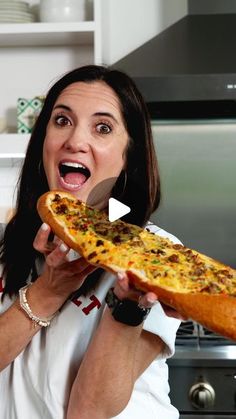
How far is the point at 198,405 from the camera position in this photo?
1788 mm

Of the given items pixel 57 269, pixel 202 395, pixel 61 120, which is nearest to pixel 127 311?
pixel 57 269

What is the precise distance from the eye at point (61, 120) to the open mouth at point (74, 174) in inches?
3.0

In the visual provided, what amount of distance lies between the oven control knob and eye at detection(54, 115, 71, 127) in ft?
3.20

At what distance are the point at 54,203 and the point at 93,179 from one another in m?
0.12

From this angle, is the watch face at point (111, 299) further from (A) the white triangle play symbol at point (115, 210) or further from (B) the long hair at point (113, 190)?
(B) the long hair at point (113, 190)

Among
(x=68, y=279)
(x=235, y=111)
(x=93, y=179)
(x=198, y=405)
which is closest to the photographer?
(x=68, y=279)

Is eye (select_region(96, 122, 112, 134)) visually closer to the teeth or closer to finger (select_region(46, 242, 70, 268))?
the teeth

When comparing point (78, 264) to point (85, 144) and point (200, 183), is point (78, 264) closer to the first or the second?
point (85, 144)

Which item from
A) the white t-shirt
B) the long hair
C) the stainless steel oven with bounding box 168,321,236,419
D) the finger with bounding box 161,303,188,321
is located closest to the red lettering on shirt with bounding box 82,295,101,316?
the white t-shirt

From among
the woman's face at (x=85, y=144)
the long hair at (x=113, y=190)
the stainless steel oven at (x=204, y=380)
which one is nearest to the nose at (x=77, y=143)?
the woman's face at (x=85, y=144)

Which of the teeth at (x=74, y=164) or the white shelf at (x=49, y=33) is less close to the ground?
the teeth at (x=74, y=164)

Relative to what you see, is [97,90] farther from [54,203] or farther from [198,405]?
[198,405]

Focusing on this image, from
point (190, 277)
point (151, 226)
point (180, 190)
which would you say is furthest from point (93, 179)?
point (180, 190)

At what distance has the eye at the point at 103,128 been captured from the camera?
1104 mm
